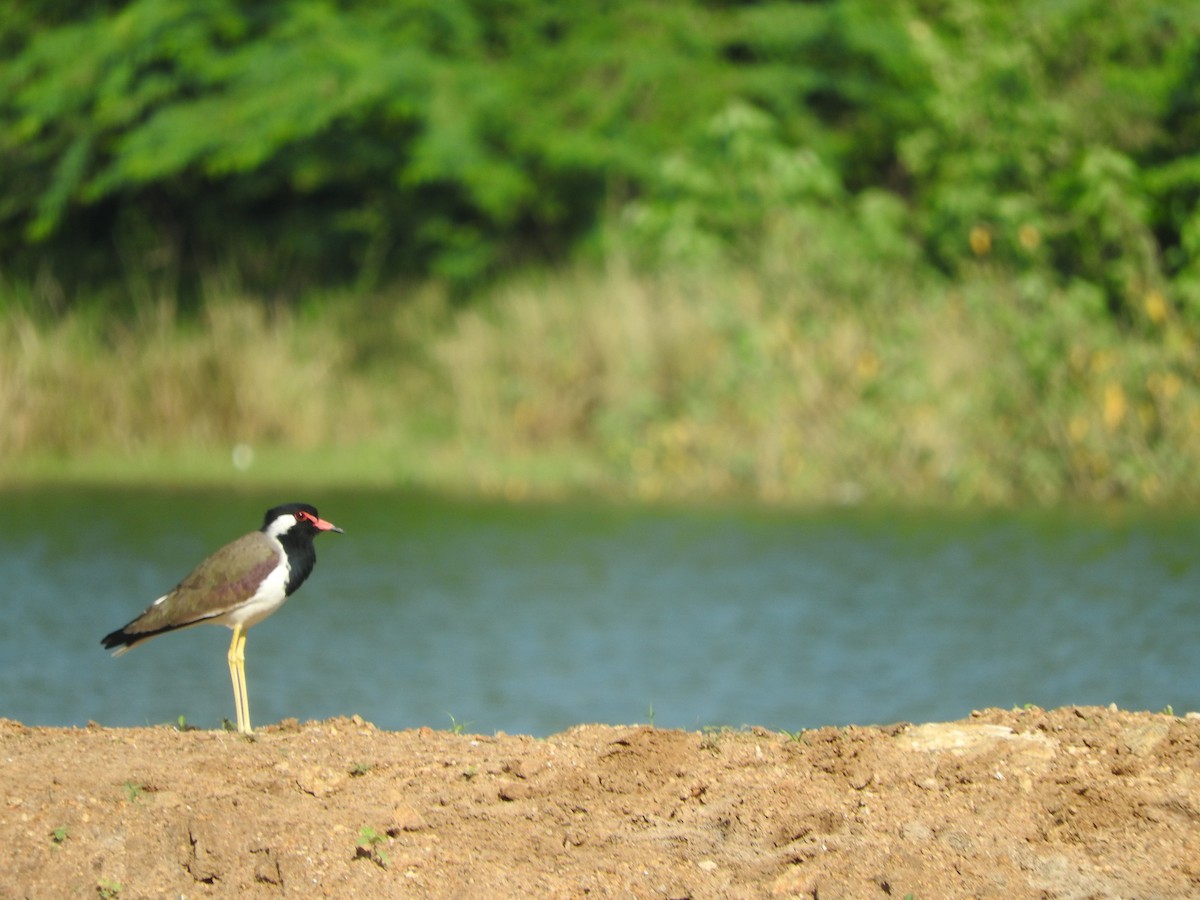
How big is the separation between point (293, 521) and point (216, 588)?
1.52 feet

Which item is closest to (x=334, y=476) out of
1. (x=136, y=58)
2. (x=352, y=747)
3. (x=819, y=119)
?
(x=136, y=58)

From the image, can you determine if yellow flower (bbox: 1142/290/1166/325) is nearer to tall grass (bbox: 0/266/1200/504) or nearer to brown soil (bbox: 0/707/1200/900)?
tall grass (bbox: 0/266/1200/504)

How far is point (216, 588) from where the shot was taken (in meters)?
7.84

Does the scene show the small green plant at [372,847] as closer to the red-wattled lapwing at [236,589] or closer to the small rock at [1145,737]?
the red-wattled lapwing at [236,589]

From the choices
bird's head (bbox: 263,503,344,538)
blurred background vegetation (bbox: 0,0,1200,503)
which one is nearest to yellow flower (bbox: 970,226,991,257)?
blurred background vegetation (bbox: 0,0,1200,503)

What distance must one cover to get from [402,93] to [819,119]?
20.3 feet

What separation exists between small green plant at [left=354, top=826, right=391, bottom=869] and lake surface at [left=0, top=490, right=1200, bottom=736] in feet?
8.37

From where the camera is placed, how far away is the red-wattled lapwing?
783 cm

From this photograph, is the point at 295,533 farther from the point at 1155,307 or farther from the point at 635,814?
the point at 1155,307

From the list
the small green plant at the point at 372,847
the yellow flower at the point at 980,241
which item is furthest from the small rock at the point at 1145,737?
the yellow flower at the point at 980,241

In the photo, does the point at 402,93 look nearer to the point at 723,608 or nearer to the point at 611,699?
the point at 723,608

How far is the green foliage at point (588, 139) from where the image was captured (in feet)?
65.4

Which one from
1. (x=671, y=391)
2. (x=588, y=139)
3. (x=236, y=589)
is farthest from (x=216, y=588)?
(x=588, y=139)

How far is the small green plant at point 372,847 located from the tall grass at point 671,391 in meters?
11.7
